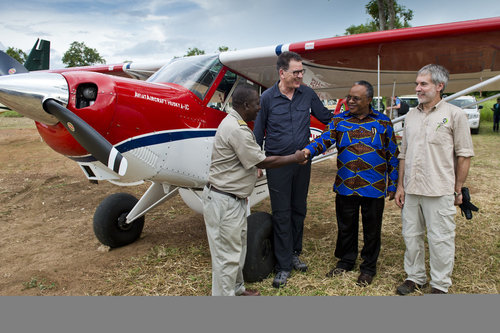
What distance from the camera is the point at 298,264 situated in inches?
141

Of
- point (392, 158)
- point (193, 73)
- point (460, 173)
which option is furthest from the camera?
point (193, 73)

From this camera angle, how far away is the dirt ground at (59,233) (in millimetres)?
3766

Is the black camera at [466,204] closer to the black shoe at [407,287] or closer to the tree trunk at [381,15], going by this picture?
the black shoe at [407,287]

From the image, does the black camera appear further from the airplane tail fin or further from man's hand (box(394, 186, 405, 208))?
the airplane tail fin

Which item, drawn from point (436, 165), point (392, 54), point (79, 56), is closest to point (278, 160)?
point (436, 165)

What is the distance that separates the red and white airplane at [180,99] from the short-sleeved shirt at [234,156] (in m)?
0.68

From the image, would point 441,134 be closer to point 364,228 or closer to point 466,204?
point 466,204

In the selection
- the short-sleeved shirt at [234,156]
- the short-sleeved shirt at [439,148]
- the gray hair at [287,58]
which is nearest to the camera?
the short-sleeved shirt at [234,156]

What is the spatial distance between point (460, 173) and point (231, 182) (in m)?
1.77

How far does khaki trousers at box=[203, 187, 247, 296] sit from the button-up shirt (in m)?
0.77

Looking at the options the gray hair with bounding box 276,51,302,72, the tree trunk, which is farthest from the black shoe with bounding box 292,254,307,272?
the tree trunk

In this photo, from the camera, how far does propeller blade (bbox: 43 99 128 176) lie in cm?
253

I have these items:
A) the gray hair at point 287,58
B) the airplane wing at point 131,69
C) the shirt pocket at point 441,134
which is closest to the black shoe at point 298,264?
the shirt pocket at point 441,134

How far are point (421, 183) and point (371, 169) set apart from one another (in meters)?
0.43
